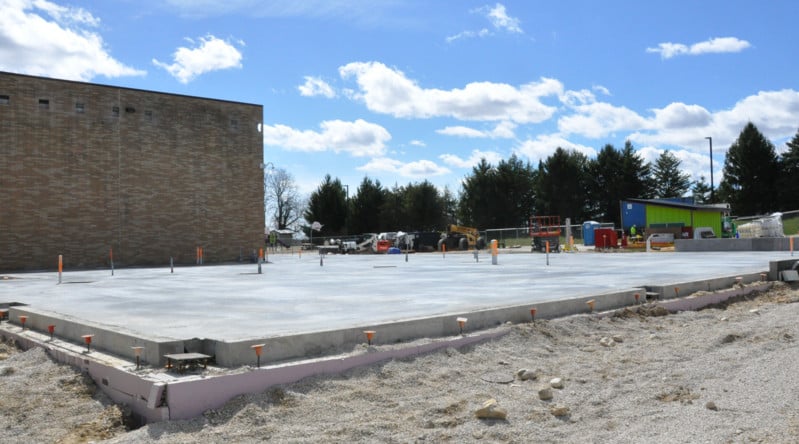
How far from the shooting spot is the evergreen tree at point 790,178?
2494 inches

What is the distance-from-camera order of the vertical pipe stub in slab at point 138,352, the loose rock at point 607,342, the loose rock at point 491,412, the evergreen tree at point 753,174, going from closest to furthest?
1. the loose rock at point 491,412
2. the vertical pipe stub in slab at point 138,352
3. the loose rock at point 607,342
4. the evergreen tree at point 753,174

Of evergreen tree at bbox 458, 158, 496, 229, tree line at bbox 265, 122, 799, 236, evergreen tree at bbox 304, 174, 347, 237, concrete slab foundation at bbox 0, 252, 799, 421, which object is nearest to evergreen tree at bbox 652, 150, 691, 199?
tree line at bbox 265, 122, 799, 236

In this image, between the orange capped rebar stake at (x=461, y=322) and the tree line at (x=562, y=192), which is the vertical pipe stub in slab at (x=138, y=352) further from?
the tree line at (x=562, y=192)

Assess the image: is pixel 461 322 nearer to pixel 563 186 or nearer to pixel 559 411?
pixel 559 411

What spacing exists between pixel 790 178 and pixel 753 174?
3.68 metres

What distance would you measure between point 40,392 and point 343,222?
258 feet

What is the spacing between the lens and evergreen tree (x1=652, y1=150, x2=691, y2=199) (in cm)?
7656

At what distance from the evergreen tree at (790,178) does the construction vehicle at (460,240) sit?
111 ft

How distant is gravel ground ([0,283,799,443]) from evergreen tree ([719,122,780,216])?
66872 mm

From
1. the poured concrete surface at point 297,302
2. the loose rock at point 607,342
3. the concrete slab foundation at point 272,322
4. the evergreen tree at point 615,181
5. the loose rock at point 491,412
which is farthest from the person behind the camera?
the evergreen tree at point 615,181

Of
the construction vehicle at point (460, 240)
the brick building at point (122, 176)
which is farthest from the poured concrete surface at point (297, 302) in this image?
the construction vehicle at point (460, 240)

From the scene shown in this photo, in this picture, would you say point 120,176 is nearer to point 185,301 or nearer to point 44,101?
point 44,101

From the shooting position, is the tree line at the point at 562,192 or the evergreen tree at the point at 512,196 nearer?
the tree line at the point at 562,192

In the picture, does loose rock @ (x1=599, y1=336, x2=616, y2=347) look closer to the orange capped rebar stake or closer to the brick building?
the orange capped rebar stake
